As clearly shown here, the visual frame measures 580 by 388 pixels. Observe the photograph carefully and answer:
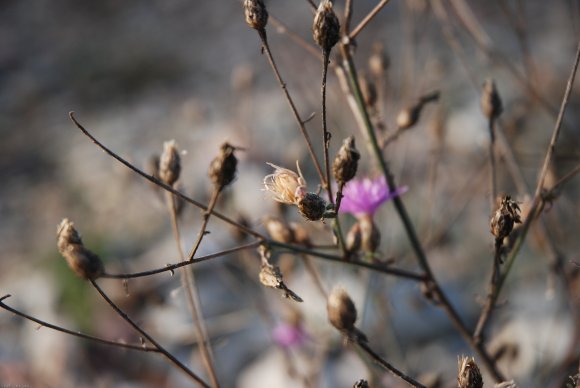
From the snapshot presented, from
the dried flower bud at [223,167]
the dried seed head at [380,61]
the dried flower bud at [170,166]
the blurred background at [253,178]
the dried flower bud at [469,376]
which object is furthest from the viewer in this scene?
the blurred background at [253,178]

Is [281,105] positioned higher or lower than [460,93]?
higher

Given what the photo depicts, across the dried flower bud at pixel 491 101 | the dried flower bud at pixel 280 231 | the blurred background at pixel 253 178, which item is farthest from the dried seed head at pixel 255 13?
the dried flower bud at pixel 491 101

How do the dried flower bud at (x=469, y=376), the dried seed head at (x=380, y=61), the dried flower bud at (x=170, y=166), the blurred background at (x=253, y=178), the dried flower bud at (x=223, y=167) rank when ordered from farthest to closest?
the blurred background at (x=253, y=178) < the dried seed head at (x=380, y=61) < the dried flower bud at (x=170, y=166) < the dried flower bud at (x=223, y=167) < the dried flower bud at (x=469, y=376)

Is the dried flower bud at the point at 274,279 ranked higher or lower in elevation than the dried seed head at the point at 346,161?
lower

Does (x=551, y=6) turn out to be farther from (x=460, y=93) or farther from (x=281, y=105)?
(x=281, y=105)

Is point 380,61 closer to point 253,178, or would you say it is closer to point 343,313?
point 343,313

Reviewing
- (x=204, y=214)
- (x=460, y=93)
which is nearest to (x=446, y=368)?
(x=204, y=214)

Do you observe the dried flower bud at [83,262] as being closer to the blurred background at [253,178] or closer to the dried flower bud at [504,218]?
the blurred background at [253,178]
